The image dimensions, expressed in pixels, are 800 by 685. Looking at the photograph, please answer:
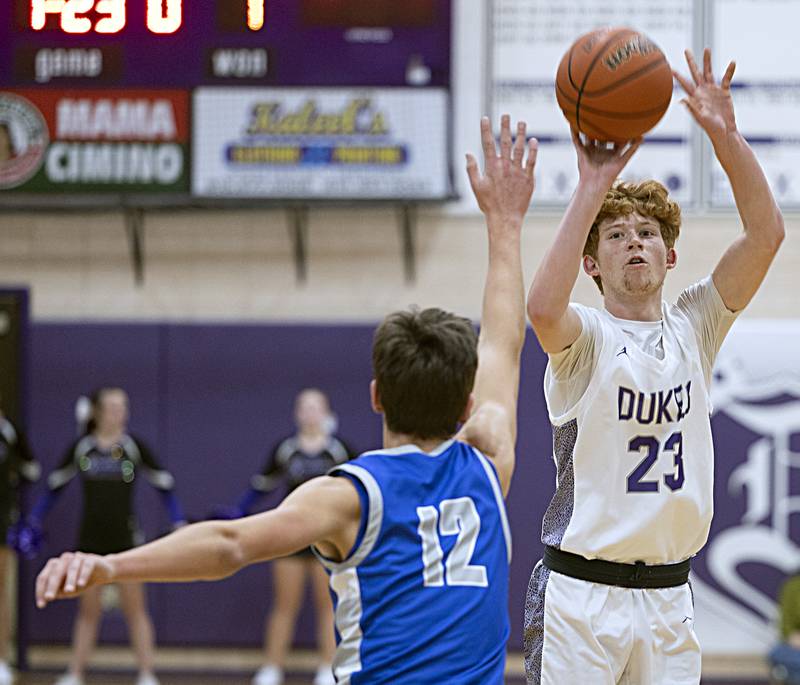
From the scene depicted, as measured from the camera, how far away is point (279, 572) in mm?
8672

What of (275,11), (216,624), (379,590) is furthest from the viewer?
(216,624)

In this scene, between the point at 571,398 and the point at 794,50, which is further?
the point at 794,50

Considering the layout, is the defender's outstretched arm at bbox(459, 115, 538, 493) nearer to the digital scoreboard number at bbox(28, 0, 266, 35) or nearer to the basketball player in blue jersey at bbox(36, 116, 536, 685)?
the basketball player in blue jersey at bbox(36, 116, 536, 685)

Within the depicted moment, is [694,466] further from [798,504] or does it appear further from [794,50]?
[794,50]

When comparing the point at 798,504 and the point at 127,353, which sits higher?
the point at 127,353

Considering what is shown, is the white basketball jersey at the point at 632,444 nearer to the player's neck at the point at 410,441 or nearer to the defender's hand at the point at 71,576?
the player's neck at the point at 410,441

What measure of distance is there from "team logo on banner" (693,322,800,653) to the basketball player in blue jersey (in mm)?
6408

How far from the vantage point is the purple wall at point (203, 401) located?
9.17 meters

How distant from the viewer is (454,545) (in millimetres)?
2637

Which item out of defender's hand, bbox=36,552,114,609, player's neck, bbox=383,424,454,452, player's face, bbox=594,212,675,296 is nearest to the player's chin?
player's face, bbox=594,212,675,296

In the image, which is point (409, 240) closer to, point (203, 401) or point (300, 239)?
point (300, 239)

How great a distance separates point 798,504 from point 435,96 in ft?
13.1

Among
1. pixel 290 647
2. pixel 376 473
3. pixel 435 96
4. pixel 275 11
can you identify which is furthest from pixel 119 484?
pixel 376 473

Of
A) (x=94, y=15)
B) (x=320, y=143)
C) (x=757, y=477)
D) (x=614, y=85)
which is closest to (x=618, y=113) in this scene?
(x=614, y=85)
